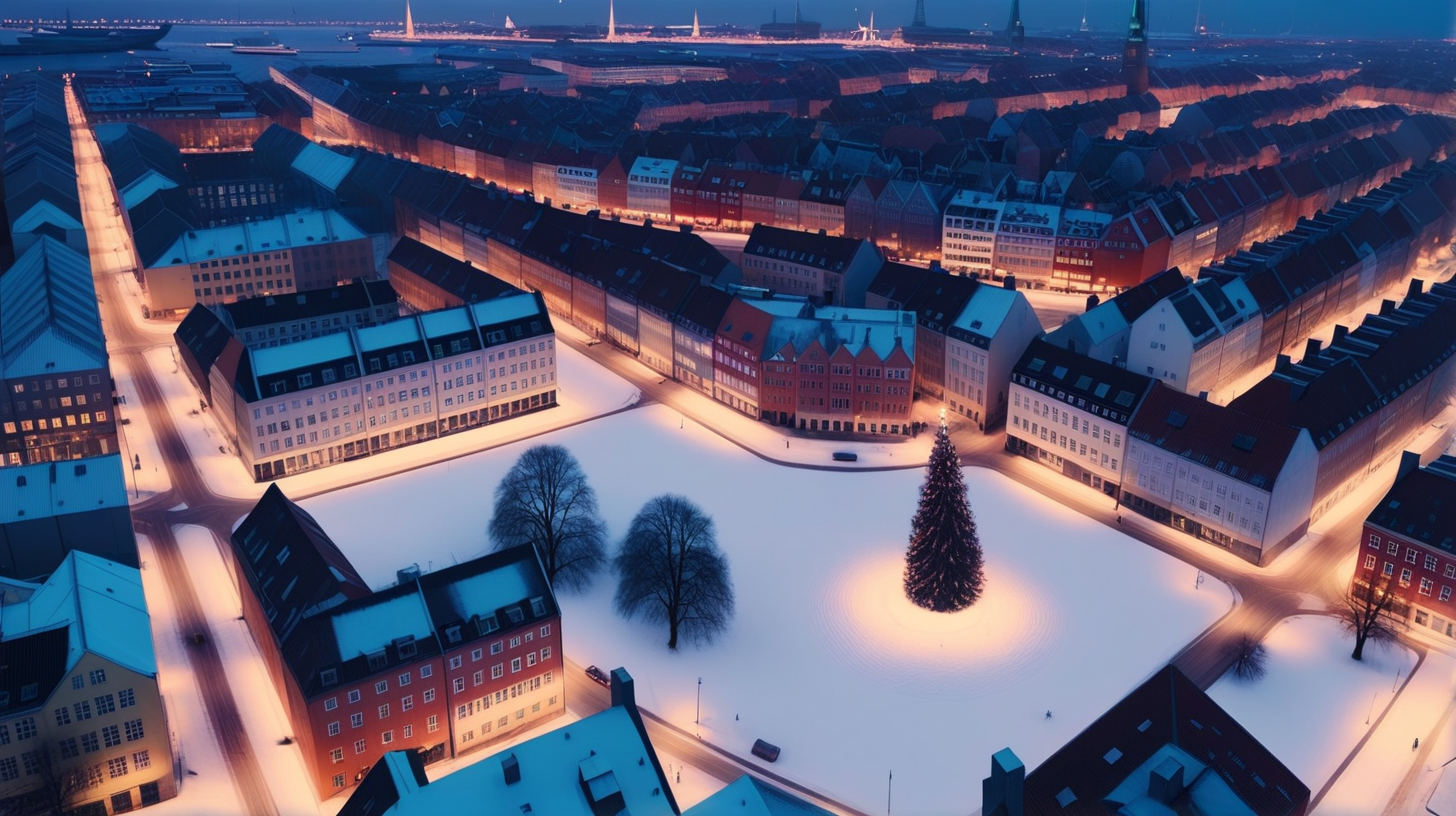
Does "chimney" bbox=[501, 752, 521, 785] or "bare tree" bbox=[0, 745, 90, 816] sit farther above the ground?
"chimney" bbox=[501, 752, 521, 785]

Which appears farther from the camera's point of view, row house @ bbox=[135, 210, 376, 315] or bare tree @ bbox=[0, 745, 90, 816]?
row house @ bbox=[135, 210, 376, 315]

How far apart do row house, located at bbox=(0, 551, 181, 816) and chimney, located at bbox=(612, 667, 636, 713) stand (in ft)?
70.8

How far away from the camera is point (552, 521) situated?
240 feet

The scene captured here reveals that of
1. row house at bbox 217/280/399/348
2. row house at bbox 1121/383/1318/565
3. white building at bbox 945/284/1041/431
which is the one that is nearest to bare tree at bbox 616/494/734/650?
row house at bbox 1121/383/1318/565

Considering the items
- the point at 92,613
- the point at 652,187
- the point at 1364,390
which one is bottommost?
the point at 92,613

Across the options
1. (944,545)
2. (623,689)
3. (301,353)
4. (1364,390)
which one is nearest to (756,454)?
(944,545)

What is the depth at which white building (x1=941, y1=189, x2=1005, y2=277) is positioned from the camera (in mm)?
136375

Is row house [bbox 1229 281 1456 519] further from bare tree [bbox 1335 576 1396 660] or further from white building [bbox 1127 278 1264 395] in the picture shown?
bare tree [bbox 1335 576 1396 660]

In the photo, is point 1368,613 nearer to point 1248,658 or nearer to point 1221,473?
point 1248,658

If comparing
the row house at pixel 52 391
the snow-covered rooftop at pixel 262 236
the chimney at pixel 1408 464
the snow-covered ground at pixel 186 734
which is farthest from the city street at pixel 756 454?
the snow-covered rooftop at pixel 262 236

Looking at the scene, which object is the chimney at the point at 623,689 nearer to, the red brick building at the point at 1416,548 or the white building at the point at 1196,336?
the red brick building at the point at 1416,548

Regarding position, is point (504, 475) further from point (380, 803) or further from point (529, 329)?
point (380, 803)

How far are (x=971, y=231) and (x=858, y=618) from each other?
3281 inches

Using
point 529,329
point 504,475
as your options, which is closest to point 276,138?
point 529,329
